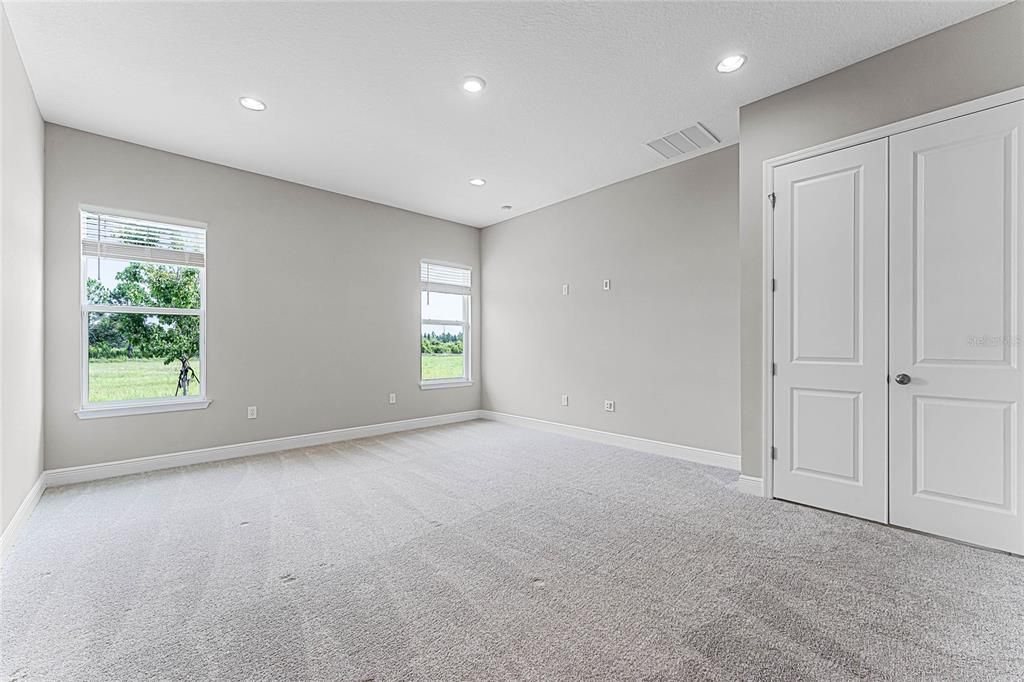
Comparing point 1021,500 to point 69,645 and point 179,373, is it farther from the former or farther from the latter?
point 179,373

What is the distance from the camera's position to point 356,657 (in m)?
1.56

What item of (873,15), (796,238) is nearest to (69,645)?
(796,238)

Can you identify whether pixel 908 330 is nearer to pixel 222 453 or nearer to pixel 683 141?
pixel 683 141

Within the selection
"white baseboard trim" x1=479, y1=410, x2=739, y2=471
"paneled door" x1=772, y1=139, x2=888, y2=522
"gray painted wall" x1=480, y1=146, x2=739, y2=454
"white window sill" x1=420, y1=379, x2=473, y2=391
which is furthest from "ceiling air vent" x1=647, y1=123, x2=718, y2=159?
"white window sill" x1=420, y1=379, x2=473, y2=391

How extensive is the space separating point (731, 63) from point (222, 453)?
17.4 feet

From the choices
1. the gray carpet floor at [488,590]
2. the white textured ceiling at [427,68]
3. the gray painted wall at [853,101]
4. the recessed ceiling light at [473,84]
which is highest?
the white textured ceiling at [427,68]

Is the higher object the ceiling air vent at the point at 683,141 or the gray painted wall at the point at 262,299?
the ceiling air vent at the point at 683,141

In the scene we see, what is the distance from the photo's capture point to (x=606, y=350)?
195 inches

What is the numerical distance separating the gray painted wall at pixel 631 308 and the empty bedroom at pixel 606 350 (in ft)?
0.14

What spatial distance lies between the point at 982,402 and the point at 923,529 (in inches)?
31.3

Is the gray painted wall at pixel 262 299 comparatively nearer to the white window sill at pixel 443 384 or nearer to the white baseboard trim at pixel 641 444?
the white window sill at pixel 443 384

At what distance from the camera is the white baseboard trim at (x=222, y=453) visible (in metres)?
3.54

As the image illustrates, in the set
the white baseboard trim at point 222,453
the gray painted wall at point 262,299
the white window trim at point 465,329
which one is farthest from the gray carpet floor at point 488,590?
the white window trim at point 465,329

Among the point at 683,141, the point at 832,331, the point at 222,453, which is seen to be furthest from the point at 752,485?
the point at 222,453
